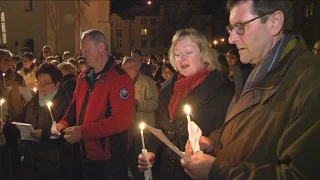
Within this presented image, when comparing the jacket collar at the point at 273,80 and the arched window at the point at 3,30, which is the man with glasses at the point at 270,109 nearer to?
the jacket collar at the point at 273,80

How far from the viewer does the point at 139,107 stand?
21.8ft

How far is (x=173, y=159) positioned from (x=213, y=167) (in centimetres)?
126

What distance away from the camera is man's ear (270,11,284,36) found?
2.03 meters

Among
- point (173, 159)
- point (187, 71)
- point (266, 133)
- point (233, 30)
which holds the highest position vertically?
point (233, 30)

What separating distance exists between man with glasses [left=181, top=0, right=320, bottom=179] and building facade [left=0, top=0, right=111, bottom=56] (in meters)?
34.7

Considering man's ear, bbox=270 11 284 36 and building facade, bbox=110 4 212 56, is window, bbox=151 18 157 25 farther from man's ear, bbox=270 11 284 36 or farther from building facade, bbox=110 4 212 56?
man's ear, bbox=270 11 284 36

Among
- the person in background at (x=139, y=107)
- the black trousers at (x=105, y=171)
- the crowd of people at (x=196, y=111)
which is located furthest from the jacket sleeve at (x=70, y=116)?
the person in background at (x=139, y=107)

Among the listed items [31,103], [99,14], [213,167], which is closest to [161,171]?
[213,167]

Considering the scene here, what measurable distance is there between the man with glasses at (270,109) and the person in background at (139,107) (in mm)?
4322

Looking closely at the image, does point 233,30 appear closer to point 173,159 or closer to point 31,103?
point 173,159

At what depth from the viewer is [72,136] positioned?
3.91 metres

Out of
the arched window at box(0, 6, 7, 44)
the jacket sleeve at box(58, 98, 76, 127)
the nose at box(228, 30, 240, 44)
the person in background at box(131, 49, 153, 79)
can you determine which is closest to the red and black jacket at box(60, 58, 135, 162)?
the jacket sleeve at box(58, 98, 76, 127)

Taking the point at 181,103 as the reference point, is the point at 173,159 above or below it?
below

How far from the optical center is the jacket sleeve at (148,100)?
665 cm
